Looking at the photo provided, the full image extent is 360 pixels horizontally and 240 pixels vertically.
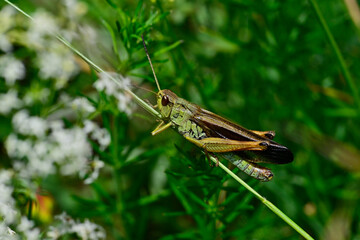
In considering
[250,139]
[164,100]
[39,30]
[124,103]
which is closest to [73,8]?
[39,30]

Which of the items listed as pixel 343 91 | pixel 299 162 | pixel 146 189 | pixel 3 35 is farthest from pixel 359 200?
pixel 3 35

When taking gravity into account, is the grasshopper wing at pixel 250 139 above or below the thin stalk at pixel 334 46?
below

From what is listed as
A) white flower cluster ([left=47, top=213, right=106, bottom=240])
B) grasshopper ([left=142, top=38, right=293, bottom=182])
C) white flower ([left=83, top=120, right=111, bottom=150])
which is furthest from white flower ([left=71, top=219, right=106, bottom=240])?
grasshopper ([left=142, top=38, right=293, bottom=182])

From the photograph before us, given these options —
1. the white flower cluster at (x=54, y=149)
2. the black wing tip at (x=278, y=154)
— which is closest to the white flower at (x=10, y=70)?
the white flower cluster at (x=54, y=149)

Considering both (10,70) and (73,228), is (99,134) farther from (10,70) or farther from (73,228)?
(10,70)

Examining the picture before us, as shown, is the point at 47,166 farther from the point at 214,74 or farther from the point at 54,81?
the point at 214,74

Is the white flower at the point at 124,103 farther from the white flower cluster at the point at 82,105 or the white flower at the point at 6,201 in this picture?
the white flower at the point at 6,201
